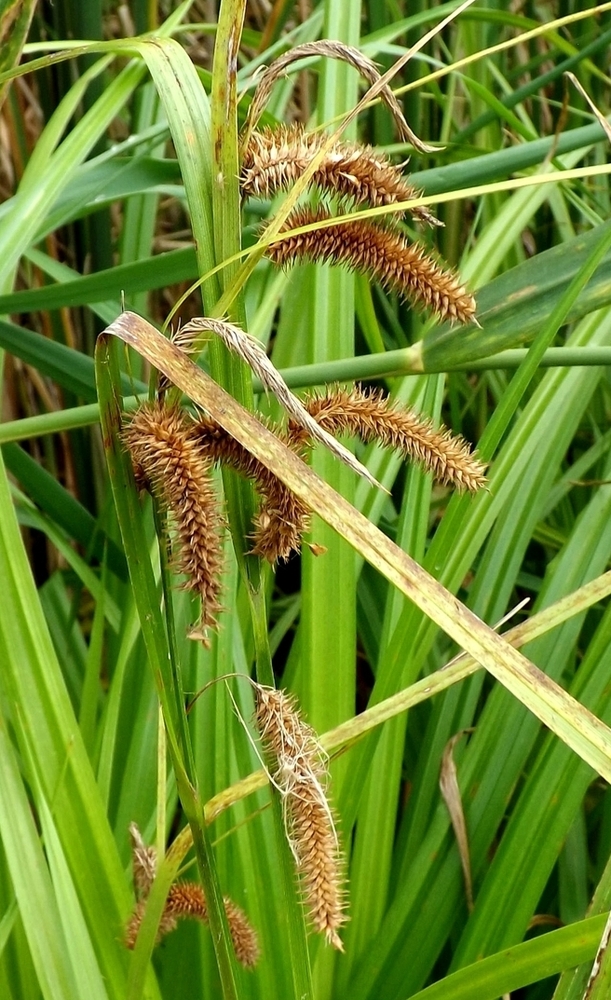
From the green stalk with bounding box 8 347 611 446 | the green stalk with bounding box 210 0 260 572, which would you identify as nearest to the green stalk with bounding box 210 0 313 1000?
the green stalk with bounding box 210 0 260 572

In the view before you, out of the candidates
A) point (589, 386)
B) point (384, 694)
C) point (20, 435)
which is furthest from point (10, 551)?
point (589, 386)

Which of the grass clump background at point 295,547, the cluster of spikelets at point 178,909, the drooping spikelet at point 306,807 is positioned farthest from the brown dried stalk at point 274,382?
the cluster of spikelets at point 178,909

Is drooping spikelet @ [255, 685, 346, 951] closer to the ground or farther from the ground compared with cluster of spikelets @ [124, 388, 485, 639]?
closer to the ground

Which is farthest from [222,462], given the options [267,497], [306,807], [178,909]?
[178,909]

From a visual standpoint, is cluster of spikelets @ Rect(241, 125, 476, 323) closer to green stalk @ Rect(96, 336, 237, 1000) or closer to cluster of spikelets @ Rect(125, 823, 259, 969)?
green stalk @ Rect(96, 336, 237, 1000)

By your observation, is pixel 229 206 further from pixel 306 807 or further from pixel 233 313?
pixel 306 807

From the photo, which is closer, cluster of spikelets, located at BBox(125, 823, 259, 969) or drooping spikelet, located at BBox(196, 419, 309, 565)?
drooping spikelet, located at BBox(196, 419, 309, 565)
